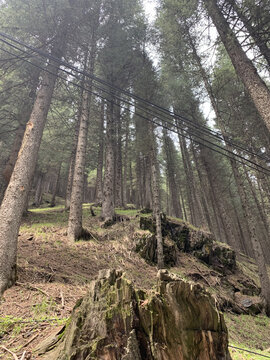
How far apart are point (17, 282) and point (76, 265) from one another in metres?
1.92

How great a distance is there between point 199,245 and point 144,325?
10.4m

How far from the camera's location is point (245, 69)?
5742 millimetres

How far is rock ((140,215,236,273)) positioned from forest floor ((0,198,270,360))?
71 centimetres

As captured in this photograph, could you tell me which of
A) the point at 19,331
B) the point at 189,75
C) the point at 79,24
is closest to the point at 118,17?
the point at 79,24

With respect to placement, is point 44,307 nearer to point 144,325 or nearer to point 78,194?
point 144,325

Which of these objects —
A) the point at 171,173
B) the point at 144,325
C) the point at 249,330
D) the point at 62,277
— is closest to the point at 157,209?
the point at 62,277

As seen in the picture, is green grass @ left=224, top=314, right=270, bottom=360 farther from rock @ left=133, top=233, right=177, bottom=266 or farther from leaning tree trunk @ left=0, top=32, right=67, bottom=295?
leaning tree trunk @ left=0, top=32, right=67, bottom=295

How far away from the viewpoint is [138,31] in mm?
12406

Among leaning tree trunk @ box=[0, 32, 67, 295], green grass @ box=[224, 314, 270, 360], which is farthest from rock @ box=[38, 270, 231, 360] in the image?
green grass @ box=[224, 314, 270, 360]

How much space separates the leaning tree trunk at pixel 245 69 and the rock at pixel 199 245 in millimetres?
7051

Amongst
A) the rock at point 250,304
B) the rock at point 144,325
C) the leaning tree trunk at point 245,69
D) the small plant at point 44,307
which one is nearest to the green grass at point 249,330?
the rock at point 250,304

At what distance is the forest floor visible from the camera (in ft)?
8.64

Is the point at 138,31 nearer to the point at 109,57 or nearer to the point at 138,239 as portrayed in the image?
the point at 109,57

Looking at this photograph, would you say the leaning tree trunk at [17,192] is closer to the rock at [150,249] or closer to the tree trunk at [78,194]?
the tree trunk at [78,194]
